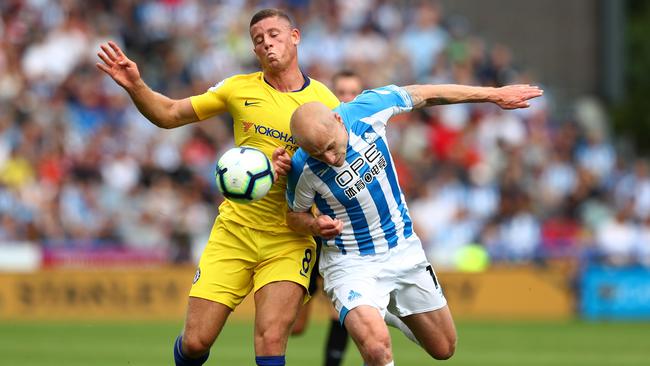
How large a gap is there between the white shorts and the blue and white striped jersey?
0.07 metres

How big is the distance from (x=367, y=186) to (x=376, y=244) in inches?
15.3

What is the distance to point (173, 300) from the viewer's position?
18.2 meters

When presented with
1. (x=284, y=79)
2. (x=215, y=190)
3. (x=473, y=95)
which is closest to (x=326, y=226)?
(x=284, y=79)

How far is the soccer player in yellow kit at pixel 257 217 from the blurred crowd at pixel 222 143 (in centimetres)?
1005

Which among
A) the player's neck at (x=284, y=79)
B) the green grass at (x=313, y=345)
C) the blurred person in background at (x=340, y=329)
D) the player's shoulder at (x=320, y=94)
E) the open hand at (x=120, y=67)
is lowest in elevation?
the green grass at (x=313, y=345)

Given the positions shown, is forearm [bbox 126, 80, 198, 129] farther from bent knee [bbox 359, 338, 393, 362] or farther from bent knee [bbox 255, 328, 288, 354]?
bent knee [bbox 359, 338, 393, 362]

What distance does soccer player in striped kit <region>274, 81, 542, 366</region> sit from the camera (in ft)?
25.0

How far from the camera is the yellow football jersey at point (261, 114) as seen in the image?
26.1ft

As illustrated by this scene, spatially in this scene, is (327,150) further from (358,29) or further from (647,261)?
(358,29)

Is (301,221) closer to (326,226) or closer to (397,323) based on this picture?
(326,226)

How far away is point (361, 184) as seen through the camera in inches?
306

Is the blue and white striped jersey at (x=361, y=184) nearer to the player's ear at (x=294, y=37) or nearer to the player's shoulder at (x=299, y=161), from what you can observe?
the player's shoulder at (x=299, y=161)

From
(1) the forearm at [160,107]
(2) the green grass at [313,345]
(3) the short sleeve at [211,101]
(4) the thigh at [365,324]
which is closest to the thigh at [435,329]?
(4) the thigh at [365,324]

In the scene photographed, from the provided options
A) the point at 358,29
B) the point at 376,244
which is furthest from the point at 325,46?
the point at 376,244
